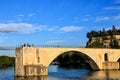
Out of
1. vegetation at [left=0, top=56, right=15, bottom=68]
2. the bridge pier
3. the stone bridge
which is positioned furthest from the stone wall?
vegetation at [left=0, top=56, right=15, bottom=68]

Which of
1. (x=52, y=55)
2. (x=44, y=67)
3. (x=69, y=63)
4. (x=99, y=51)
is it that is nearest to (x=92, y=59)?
(x=99, y=51)

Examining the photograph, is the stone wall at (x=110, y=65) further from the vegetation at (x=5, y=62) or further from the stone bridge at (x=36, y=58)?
the vegetation at (x=5, y=62)

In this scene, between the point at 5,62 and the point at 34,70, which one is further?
the point at 5,62

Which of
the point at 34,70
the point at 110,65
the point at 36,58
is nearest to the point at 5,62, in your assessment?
the point at 110,65

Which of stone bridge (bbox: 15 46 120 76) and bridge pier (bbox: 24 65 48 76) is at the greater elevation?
stone bridge (bbox: 15 46 120 76)

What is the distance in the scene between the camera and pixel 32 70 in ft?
159

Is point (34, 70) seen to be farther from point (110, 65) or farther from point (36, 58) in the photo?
point (110, 65)

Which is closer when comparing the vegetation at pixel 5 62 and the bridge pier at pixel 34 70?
the bridge pier at pixel 34 70

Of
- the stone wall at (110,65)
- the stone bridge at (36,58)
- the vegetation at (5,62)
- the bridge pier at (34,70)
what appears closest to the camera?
the bridge pier at (34,70)

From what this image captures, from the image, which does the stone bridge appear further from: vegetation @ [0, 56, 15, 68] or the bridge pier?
vegetation @ [0, 56, 15, 68]

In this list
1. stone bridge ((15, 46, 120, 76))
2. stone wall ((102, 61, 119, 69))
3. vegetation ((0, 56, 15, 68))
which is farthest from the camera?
vegetation ((0, 56, 15, 68))

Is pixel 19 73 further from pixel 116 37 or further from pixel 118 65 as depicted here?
pixel 116 37

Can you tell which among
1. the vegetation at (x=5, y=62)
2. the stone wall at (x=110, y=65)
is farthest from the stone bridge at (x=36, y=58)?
the vegetation at (x=5, y=62)

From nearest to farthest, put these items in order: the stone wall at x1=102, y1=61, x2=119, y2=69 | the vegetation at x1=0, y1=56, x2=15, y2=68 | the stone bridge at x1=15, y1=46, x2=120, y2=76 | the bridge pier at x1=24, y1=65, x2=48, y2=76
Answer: the bridge pier at x1=24, y1=65, x2=48, y2=76, the stone bridge at x1=15, y1=46, x2=120, y2=76, the stone wall at x1=102, y1=61, x2=119, y2=69, the vegetation at x1=0, y1=56, x2=15, y2=68
